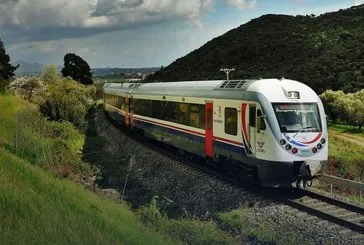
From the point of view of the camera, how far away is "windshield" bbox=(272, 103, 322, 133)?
15.1 m

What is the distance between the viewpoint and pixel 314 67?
5984 centimetres

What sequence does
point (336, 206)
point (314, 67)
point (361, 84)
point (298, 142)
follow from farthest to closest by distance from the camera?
1. point (314, 67)
2. point (361, 84)
3. point (298, 142)
4. point (336, 206)

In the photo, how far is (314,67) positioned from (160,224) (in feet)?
166

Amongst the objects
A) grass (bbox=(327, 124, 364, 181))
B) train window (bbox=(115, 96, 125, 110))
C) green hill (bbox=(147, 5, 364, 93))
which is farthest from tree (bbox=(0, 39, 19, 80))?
grass (bbox=(327, 124, 364, 181))

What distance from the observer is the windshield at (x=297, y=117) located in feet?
49.7

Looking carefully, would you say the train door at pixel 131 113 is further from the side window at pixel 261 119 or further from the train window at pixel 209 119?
the side window at pixel 261 119

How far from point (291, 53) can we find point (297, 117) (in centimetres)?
6232

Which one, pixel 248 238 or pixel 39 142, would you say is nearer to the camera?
pixel 248 238

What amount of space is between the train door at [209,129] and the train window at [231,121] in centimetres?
144

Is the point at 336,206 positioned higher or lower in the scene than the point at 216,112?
lower

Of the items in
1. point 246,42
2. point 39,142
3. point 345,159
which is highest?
point 246,42

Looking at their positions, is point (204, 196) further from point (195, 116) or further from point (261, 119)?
point (195, 116)

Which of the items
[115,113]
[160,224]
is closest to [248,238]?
[160,224]

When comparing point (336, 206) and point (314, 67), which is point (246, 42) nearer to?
point (314, 67)
